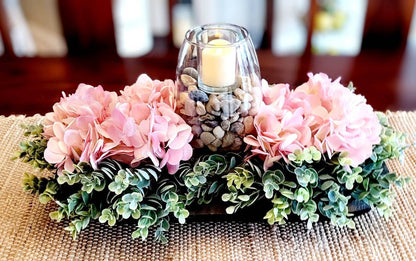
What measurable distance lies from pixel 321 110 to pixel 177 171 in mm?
216

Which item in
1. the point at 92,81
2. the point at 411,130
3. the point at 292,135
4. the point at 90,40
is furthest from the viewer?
the point at 90,40

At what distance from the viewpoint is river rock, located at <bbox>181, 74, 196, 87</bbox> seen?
0.67 metres

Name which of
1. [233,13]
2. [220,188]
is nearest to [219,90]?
[220,188]

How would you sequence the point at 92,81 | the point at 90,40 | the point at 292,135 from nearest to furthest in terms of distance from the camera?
1. the point at 292,135
2. the point at 92,81
3. the point at 90,40

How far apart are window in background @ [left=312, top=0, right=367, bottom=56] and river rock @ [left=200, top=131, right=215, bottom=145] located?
1.54 meters

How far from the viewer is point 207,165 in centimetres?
64

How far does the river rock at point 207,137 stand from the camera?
25.9 inches

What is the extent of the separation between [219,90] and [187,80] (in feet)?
0.16

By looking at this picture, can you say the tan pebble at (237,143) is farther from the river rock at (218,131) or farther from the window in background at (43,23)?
the window in background at (43,23)

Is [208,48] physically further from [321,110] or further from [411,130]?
[411,130]

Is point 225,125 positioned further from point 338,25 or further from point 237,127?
point 338,25

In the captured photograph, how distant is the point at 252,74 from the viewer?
675 millimetres

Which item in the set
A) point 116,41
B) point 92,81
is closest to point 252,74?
point 92,81

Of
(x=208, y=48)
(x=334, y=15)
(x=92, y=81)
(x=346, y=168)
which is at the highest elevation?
(x=208, y=48)
